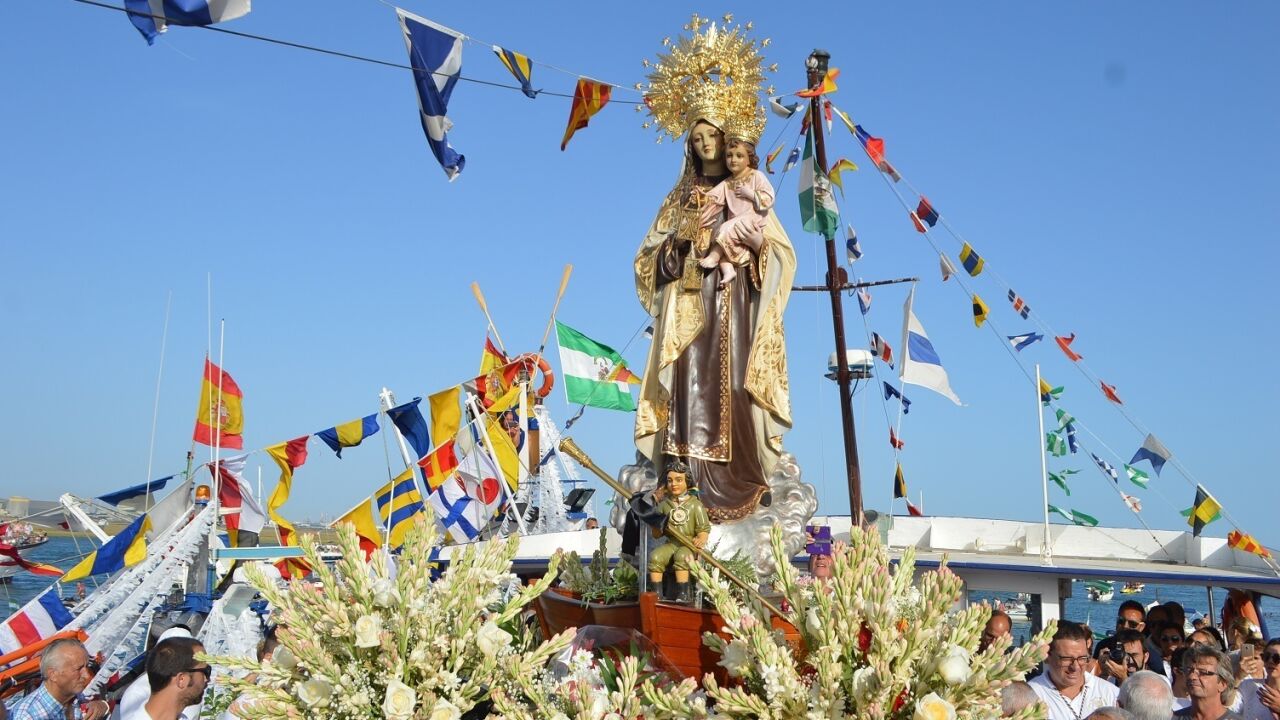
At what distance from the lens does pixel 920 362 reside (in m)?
16.6

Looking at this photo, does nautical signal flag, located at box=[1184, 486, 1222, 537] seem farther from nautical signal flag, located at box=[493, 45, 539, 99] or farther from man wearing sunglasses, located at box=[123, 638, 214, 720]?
man wearing sunglasses, located at box=[123, 638, 214, 720]

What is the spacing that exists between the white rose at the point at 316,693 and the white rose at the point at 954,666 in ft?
6.20

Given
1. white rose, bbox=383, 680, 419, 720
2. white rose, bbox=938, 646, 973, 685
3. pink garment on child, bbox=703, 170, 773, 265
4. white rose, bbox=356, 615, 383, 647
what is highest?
pink garment on child, bbox=703, 170, 773, 265

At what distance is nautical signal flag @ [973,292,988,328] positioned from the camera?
15367 millimetres

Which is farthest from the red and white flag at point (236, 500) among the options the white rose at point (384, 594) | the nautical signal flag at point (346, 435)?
the white rose at point (384, 594)

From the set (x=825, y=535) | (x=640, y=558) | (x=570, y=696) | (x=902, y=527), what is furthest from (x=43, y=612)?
(x=902, y=527)

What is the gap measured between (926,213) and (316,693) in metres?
13.1

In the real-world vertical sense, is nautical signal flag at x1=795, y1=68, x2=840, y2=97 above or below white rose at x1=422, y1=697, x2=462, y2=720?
above

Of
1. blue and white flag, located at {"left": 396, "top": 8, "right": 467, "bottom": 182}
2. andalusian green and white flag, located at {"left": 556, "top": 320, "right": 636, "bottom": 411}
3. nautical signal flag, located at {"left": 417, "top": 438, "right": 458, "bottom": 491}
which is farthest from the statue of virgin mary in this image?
andalusian green and white flag, located at {"left": 556, "top": 320, "right": 636, "bottom": 411}

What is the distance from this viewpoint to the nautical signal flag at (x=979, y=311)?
1537 cm

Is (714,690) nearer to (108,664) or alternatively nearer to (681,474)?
(681,474)

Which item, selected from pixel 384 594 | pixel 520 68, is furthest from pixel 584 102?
pixel 384 594

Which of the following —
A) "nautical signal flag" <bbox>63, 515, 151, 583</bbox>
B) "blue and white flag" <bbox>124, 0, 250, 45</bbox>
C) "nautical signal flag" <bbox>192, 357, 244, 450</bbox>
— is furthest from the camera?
"nautical signal flag" <bbox>192, 357, 244, 450</bbox>

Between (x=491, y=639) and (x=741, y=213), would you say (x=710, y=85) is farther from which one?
(x=491, y=639)
